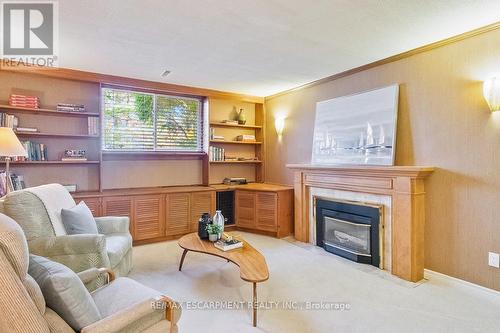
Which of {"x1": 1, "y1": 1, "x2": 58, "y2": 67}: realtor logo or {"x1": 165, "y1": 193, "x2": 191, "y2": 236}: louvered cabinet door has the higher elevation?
{"x1": 1, "y1": 1, "x2": 58, "y2": 67}: realtor logo

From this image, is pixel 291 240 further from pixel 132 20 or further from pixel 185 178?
pixel 132 20

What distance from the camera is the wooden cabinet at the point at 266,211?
4422 millimetres

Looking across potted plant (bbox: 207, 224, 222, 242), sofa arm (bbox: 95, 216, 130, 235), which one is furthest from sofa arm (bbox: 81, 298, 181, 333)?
sofa arm (bbox: 95, 216, 130, 235)

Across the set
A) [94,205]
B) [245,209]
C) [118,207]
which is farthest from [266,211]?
[94,205]

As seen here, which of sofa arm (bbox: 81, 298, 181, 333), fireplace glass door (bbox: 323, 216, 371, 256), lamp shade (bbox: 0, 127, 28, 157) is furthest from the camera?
fireplace glass door (bbox: 323, 216, 371, 256)

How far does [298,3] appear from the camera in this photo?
2125 millimetres

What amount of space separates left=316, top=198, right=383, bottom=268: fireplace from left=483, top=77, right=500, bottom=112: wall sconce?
4.64 ft

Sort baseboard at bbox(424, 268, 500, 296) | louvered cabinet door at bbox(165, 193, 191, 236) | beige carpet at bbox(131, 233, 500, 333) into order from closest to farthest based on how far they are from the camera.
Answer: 1. beige carpet at bbox(131, 233, 500, 333)
2. baseboard at bbox(424, 268, 500, 296)
3. louvered cabinet door at bbox(165, 193, 191, 236)

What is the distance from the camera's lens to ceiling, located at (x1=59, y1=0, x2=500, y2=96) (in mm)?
2164

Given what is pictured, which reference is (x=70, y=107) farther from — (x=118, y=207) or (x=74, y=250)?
(x=74, y=250)

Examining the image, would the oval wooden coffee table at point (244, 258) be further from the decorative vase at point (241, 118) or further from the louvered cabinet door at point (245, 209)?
the decorative vase at point (241, 118)

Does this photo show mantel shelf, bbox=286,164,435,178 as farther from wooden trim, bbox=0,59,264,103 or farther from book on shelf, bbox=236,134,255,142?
wooden trim, bbox=0,59,264,103

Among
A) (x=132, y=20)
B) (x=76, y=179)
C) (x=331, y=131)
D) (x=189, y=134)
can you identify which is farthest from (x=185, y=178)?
(x=132, y=20)

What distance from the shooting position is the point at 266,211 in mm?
4516
